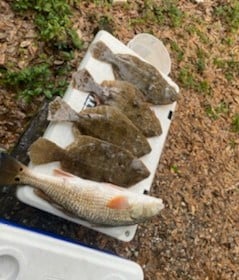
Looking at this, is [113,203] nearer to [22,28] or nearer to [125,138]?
[125,138]

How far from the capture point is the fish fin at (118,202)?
11.1 ft

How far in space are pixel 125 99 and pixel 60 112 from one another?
0.54m

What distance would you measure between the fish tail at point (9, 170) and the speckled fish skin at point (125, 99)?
76 centimetres

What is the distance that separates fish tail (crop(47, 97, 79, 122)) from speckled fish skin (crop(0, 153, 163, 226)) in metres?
0.39

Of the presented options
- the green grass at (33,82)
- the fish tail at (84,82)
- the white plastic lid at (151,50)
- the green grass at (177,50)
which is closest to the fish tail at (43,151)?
the fish tail at (84,82)

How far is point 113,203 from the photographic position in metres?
3.38

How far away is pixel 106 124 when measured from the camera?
3.69 m

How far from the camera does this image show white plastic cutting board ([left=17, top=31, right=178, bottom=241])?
3.34 metres

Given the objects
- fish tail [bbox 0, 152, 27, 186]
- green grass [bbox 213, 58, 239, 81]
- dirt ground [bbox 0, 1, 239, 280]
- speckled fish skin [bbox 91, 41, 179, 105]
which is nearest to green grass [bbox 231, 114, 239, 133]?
dirt ground [bbox 0, 1, 239, 280]

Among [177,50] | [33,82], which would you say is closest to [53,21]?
[33,82]

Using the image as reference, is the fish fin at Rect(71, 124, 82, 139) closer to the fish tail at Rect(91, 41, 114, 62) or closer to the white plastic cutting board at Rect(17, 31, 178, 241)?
the white plastic cutting board at Rect(17, 31, 178, 241)

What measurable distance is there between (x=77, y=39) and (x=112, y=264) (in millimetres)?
1834

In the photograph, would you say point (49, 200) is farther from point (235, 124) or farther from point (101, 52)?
point (235, 124)

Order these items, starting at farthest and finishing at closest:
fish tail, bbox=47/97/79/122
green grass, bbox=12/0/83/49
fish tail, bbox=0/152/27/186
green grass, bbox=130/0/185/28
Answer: green grass, bbox=130/0/185/28, green grass, bbox=12/0/83/49, fish tail, bbox=47/97/79/122, fish tail, bbox=0/152/27/186
